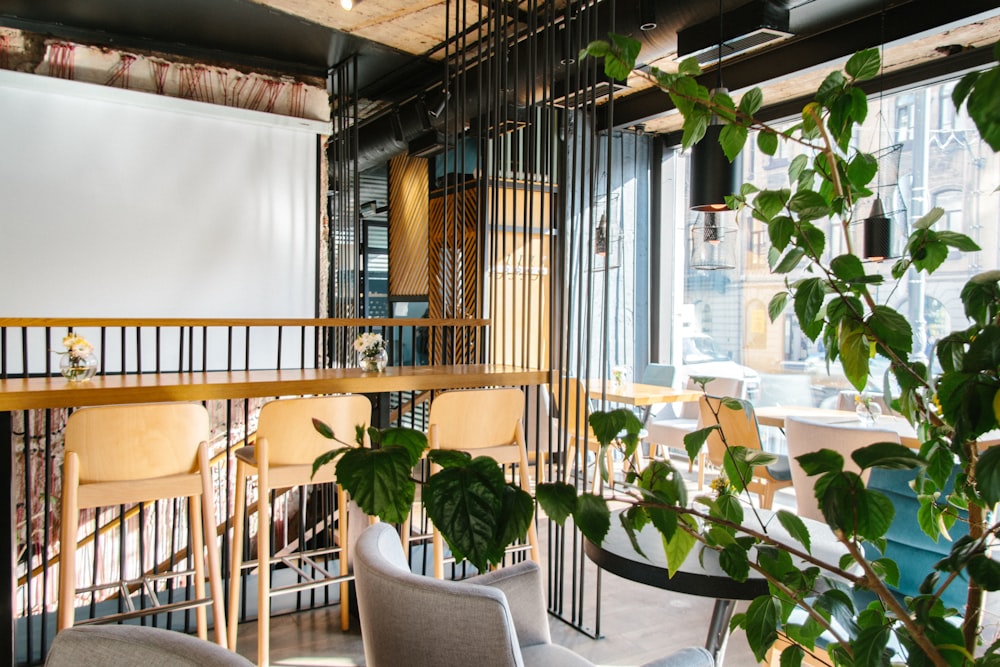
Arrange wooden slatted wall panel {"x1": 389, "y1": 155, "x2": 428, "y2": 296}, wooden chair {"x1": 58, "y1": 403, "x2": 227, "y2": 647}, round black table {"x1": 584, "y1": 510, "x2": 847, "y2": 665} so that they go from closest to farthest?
round black table {"x1": 584, "y1": 510, "x2": 847, "y2": 665}
wooden chair {"x1": 58, "y1": 403, "x2": 227, "y2": 647}
wooden slatted wall panel {"x1": 389, "y1": 155, "x2": 428, "y2": 296}

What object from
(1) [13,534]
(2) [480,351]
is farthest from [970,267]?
(1) [13,534]

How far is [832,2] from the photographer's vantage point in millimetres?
4062

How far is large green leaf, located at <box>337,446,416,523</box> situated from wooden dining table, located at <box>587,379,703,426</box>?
207 inches

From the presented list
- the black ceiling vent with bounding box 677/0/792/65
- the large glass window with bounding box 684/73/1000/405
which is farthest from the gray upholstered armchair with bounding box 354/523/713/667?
the large glass window with bounding box 684/73/1000/405

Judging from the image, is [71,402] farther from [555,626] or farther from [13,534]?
[555,626]

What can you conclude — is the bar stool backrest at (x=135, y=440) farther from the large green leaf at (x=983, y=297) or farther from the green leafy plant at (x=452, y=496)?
the large green leaf at (x=983, y=297)

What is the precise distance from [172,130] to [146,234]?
827 mm

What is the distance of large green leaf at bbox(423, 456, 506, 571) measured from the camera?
1.77ft

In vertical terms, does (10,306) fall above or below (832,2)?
below

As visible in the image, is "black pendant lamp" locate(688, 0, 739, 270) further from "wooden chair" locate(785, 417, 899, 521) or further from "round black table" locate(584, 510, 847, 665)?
"round black table" locate(584, 510, 847, 665)

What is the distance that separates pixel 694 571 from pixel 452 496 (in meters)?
1.74

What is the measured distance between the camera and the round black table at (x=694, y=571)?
205 centimetres

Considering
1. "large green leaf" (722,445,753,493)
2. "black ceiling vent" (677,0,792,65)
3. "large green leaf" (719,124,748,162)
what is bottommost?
"large green leaf" (722,445,753,493)

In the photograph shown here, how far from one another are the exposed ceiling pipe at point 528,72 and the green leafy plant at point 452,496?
1.92 m
